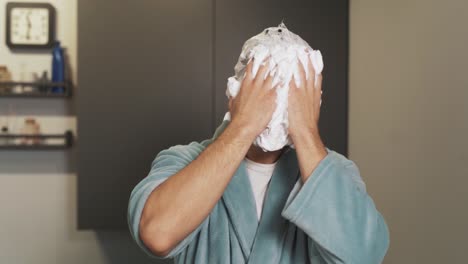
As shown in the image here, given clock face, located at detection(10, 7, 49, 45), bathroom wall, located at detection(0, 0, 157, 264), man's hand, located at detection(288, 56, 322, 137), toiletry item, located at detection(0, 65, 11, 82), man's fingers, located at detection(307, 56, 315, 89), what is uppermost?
clock face, located at detection(10, 7, 49, 45)

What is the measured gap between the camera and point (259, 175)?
2.90 ft

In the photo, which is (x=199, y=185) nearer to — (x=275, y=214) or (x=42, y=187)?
(x=275, y=214)

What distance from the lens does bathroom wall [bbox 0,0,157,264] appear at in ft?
6.28

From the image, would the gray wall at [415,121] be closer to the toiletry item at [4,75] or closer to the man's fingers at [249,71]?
the man's fingers at [249,71]

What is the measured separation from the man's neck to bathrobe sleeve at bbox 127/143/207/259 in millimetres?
108

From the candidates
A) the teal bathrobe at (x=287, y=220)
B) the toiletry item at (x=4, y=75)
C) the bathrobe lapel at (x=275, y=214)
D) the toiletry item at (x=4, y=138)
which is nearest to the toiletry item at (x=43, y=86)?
the toiletry item at (x=4, y=75)

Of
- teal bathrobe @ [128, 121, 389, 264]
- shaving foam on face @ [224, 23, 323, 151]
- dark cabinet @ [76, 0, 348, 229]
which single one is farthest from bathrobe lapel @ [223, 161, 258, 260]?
dark cabinet @ [76, 0, 348, 229]

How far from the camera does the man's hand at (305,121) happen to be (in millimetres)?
727

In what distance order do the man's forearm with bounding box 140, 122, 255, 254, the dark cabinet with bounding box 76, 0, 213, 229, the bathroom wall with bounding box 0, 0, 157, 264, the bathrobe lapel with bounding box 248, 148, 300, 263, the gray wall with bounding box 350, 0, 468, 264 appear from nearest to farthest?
the man's forearm with bounding box 140, 122, 255, 254 < the bathrobe lapel with bounding box 248, 148, 300, 263 < the gray wall with bounding box 350, 0, 468, 264 < the dark cabinet with bounding box 76, 0, 213, 229 < the bathroom wall with bounding box 0, 0, 157, 264

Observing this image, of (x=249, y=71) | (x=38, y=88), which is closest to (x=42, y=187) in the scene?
(x=38, y=88)

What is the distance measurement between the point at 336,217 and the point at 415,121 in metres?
0.60

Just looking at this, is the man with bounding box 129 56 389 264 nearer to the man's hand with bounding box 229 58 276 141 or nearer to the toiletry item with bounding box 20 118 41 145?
the man's hand with bounding box 229 58 276 141

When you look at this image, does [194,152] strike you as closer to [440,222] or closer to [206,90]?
[440,222]

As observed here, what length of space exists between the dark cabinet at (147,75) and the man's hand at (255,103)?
0.87m
